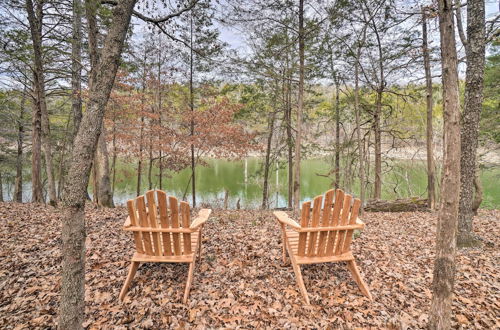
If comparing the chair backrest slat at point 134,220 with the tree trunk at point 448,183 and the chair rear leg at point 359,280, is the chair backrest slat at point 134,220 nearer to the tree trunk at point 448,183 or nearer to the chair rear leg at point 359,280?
the chair rear leg at point 359,280

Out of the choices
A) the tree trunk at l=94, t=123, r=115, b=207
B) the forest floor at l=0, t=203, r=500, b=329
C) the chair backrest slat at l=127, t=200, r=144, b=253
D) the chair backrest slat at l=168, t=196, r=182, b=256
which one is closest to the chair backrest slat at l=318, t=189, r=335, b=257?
the forest floor at l=0, t=203, r=500, b=329

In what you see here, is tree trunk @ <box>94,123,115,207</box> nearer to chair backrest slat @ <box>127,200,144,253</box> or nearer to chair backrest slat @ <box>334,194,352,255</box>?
chair backrest slat @ <box>127,200,144,253</box>

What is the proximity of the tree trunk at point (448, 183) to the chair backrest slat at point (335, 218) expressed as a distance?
912 mm

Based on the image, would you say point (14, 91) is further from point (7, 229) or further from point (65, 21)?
point (7, 229)

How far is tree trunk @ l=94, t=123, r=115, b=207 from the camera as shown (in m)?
6.20

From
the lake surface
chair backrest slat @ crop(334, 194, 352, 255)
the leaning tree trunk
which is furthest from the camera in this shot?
the lake surface

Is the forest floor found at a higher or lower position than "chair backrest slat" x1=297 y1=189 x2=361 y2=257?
lower

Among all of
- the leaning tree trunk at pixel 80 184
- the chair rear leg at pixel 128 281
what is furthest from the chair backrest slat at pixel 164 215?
the leaning tree trunk at pixel 80 184

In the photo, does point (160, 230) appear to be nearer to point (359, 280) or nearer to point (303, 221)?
point (303, 221)

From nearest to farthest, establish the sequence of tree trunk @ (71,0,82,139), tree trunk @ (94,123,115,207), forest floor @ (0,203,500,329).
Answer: forest floor @ (0,203,500,329)
tree trunk @ (71,0,82,139)
tree trunk @ (94,123,115,207)

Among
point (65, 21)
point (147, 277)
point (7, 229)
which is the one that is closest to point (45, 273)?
point (147, 277)

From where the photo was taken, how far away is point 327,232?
258 cm

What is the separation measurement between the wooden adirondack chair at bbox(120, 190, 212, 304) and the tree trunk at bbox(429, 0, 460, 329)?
2.17 meters

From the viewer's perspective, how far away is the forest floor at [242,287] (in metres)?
2.14
